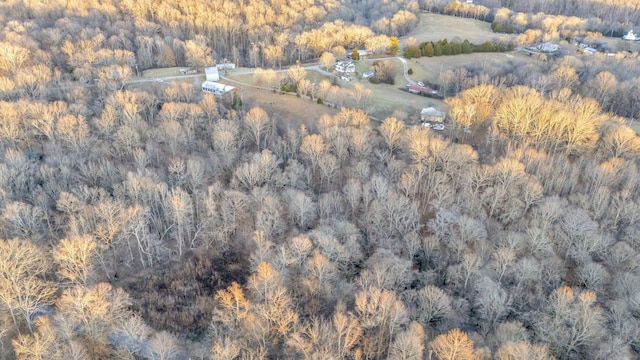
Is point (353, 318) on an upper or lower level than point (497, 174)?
lower

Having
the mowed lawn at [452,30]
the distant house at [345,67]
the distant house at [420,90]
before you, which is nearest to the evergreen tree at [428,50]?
the mowed lawn at [452,30]

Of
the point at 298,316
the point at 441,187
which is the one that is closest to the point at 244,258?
the point at 298,316

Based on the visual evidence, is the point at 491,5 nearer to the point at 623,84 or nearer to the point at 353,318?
the point at 623,84

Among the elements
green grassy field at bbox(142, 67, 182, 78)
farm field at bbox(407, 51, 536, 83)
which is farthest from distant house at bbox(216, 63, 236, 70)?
farm field at bbox(407, 51, 536, 83)

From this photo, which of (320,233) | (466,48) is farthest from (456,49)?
(320,233)

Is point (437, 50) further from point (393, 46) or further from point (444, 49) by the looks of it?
point (393, 46)

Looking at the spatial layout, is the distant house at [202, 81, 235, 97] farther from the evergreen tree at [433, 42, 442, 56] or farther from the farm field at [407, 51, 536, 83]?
the evergreen tree at [433, 42, 442, 56]
